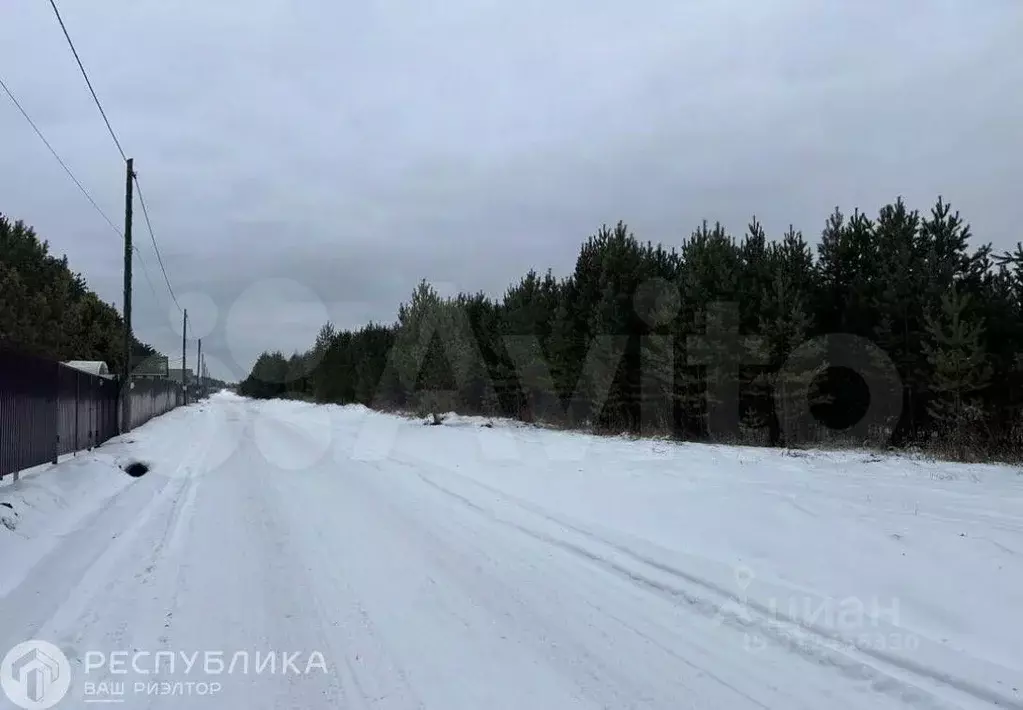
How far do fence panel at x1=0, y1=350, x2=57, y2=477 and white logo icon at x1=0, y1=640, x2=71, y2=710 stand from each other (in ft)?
24.3

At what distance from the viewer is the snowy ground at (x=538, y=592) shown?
160 inches

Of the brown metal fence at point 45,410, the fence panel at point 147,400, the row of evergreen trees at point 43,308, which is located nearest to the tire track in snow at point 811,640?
the brown metal fence at point 45,410

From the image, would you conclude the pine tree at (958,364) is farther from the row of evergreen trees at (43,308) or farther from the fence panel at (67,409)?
the row of evergreen trees at (43,308)

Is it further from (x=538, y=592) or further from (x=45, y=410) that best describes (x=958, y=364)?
(x=45, y=410)

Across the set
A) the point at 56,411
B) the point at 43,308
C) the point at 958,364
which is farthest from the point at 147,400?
the point at 958,364

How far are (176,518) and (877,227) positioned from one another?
20925 millimetres

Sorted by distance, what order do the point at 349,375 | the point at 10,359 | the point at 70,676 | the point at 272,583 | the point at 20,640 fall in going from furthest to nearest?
the point at 349,375 < the point at 10,359 < the point at 272,583 < the point at 20,640 < the point at 70,676

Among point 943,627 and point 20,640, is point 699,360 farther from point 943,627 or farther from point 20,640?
point 20,640

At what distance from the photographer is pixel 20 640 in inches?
183

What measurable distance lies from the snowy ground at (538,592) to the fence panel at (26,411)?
2.21 ft

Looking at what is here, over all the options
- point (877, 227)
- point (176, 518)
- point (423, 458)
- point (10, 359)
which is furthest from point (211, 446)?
point (877, 227)

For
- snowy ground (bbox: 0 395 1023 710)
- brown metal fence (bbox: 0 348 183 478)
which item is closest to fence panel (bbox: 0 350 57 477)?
brown metal fence (bbox: 0 348 183 478)

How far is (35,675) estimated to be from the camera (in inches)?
164

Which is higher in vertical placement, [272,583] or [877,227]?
[877,227]
